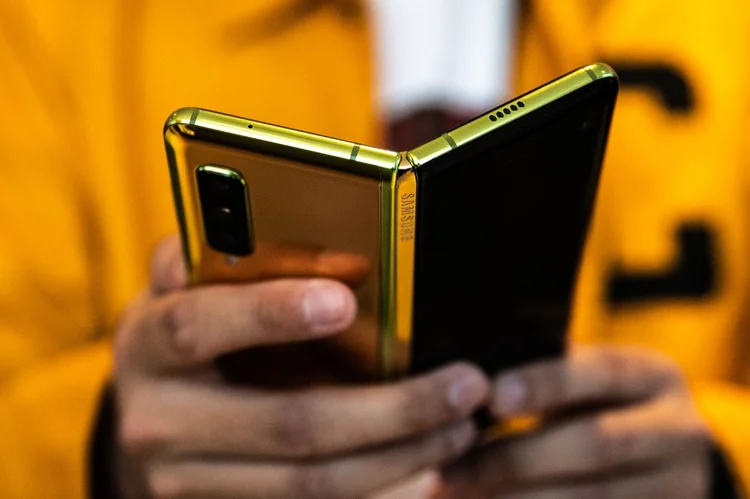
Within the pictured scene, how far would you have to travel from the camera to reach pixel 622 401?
1.40ft

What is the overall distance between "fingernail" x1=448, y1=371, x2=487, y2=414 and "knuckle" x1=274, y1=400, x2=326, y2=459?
7 cm

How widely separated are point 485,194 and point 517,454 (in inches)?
8.2

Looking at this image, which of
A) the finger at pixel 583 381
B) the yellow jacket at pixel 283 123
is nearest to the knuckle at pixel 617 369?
the finger at pixel 583 381

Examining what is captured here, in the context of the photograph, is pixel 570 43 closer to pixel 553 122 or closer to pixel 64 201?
pixel 553 122

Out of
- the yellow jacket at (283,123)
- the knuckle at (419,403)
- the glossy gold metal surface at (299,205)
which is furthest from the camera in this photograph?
the yellow jacket at (283,123)

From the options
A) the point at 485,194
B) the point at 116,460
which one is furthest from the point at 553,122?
the point at 116,460

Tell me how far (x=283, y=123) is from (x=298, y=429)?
0.26 m

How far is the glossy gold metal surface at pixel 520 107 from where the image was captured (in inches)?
9.1

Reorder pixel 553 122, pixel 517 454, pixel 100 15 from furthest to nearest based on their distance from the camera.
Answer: pixel 100 15
pixel 517 454
pixel 553 122

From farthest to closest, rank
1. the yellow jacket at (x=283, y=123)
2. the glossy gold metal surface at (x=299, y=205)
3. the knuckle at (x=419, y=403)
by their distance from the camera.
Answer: the yellow jacket at (x=283, y=123), the knuckle at (x=419, y=403), the glossy gold metal surface at (x=299, y=205)

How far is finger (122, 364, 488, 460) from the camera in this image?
0.33 meters

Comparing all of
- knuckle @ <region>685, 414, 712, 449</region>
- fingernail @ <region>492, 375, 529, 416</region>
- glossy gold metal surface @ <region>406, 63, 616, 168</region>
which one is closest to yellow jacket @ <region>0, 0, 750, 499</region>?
knuckle @ <region>685, 414, 712, 449</region>

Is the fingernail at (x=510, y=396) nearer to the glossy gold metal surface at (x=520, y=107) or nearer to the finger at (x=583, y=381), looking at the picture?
the finger at (x=583, y=381)

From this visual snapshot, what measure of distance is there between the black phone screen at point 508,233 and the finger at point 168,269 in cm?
13
